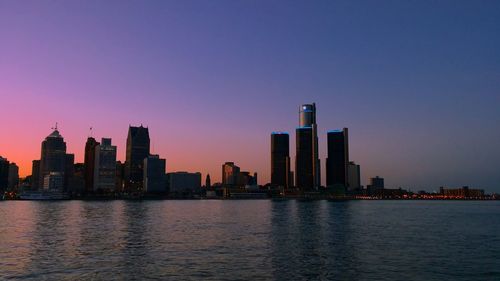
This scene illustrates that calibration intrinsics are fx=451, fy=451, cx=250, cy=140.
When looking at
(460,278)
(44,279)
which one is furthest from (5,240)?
(460,278)

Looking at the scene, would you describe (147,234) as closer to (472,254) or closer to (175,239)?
(175,239)

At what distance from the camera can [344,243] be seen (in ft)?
224

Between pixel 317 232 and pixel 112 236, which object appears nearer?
pixel 112 236

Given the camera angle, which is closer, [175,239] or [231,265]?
[231,265]

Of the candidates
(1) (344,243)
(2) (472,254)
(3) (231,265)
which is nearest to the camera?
(3) (231,265)

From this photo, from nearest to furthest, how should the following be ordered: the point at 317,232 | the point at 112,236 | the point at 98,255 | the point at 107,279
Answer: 1. the point at 107,279
2. the point at 98,255
3. the point at 112,236
4. the point at 317,232

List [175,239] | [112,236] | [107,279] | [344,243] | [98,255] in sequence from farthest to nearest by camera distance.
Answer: [112,236] → [175,239] → [344,243] → [98,255] → [107,279]

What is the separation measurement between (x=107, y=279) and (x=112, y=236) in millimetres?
37720

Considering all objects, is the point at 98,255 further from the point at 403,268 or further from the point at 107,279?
the point at 403,268

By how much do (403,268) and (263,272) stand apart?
15.1 meters

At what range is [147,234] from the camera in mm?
81500

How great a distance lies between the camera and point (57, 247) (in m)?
62.1

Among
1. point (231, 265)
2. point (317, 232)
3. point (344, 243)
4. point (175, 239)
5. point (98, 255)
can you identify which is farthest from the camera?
point (317, 232)

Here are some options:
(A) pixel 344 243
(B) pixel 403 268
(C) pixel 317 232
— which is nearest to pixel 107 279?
(B) pixel 403 268
